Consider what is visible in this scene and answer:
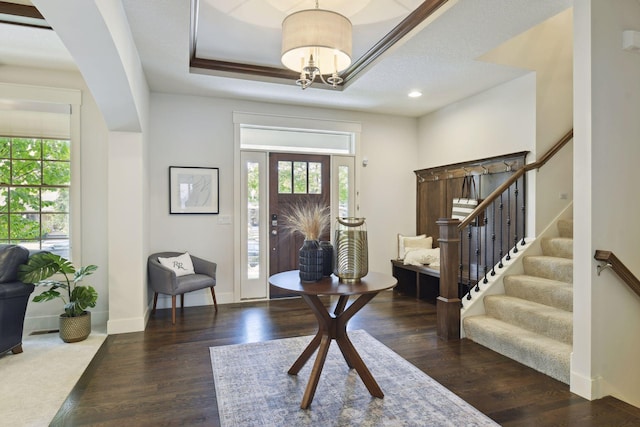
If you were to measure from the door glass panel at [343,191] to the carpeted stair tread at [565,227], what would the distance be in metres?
2.74

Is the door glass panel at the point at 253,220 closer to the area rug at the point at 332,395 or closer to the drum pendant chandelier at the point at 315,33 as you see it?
the area rug at the point at 332,395

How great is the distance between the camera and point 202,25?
3.38 meters

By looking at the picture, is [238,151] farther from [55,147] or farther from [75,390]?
[75,390]

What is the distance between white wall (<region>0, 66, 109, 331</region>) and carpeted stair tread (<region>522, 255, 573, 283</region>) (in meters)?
4.70

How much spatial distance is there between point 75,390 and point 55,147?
279cm

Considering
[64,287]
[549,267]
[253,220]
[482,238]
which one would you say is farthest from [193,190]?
[549,267]

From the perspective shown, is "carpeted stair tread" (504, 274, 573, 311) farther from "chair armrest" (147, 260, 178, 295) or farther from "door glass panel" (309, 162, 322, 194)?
"chair armrest" (147, 260, 178, 295)

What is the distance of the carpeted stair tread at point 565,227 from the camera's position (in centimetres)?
404

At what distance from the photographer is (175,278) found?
3.98 metres

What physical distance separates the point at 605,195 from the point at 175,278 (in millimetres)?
3930

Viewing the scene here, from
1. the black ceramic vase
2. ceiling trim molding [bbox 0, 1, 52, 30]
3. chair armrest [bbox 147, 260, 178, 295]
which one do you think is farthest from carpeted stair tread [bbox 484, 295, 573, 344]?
ceiling trim molding [bbox 0, 1, 52, 30]

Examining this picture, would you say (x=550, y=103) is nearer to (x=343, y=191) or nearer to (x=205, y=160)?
(x=343, y=191)

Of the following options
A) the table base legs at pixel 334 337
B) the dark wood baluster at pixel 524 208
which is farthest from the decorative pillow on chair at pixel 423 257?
the table base legs at pixel 334 337

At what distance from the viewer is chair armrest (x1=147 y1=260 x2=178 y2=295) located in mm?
3975
